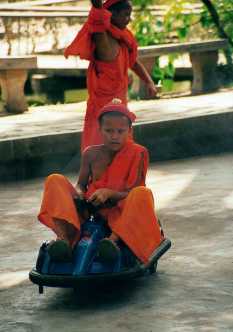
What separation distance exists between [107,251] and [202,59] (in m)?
9.71

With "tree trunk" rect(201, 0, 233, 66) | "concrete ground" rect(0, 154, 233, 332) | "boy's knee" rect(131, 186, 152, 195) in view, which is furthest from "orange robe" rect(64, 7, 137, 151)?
"tree trunk" rect(201, 0, 233, 66)

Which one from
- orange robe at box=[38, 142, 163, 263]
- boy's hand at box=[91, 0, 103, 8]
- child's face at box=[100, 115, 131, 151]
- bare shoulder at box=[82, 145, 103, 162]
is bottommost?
orange robe at box=[38, 142, 163, 263]

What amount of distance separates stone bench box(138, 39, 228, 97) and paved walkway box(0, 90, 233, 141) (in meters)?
0.62

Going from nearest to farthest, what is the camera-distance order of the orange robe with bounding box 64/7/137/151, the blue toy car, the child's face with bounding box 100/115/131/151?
the blue toy car → the child's face with bounding box 100/115/131/151 → the orange robe with bounding box 64/7/137/151

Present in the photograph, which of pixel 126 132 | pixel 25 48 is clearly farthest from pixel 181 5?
pixel 126 132

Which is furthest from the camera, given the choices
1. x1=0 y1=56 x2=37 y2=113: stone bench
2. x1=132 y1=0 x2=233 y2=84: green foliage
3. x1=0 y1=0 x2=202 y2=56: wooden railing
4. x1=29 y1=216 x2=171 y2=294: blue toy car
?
x1=0 y1=0 x2=202 y2=56: wooden railing

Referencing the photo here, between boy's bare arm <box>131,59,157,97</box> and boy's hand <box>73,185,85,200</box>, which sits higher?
boy's bare arm <box>131,59,157,97</box>

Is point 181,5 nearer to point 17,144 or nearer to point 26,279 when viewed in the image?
point 17,144

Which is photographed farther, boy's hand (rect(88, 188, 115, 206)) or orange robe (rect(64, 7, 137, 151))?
orange robe (rect(64, 7, 137, 151))

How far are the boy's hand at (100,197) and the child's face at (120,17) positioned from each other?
2.37 meters

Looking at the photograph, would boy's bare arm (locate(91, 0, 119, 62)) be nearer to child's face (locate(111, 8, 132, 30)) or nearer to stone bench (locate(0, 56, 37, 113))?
child's face (locate(111, 8, 132, 30))

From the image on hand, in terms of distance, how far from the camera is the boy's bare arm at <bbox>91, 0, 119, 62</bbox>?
849 centimetres

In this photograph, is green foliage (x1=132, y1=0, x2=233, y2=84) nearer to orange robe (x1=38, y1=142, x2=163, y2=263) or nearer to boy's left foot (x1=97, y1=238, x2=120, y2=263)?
orange robe (x1=38, y1=142, x2=163, y2=263)

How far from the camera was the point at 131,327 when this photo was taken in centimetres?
584
